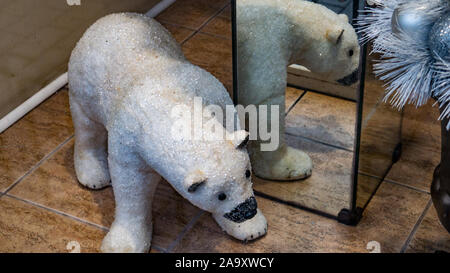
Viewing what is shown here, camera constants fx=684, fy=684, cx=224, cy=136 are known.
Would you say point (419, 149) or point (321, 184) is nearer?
point (321, 184)

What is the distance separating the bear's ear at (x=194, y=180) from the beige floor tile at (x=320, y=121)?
457 millimetres

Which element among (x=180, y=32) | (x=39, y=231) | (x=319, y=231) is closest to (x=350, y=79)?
(x=319, y=231)

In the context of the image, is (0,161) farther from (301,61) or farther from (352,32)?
(352,32)

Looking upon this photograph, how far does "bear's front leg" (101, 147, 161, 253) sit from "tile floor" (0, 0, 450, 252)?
53 millimetres

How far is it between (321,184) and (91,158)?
→ 535mm

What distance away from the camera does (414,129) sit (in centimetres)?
170

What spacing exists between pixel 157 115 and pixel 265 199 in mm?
429

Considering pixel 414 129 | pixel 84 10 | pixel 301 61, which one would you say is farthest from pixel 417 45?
pixel 84 10

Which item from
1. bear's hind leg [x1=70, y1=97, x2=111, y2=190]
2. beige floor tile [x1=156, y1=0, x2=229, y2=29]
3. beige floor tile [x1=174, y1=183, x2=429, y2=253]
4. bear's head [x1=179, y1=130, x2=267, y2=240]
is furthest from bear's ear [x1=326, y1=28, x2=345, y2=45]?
beige floor tile [x1=156, y1=0, x2=229, y2=29]

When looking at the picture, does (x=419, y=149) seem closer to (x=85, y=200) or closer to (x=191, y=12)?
(x=85, y=200)

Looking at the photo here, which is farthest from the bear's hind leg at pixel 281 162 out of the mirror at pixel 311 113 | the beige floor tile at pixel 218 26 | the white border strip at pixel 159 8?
the white border strip at pixel 159 8

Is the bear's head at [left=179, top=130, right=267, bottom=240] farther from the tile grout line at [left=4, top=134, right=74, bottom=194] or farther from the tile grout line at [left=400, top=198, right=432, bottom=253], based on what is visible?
the tile grout line at [left=4, top=134, right=74, bottom=194]

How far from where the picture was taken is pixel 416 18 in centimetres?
99

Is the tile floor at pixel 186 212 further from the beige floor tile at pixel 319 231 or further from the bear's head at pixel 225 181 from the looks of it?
the bear's head at pixel 225 181
